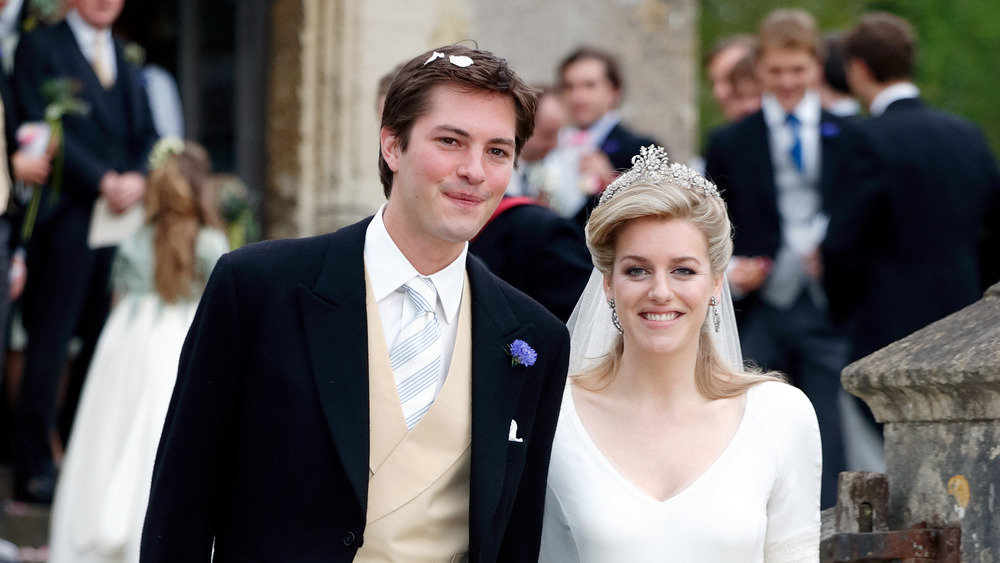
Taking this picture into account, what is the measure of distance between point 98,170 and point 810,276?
3.50 m

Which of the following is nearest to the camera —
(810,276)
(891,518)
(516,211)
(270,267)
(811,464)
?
(270,267)

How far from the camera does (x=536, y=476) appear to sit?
3.53 m

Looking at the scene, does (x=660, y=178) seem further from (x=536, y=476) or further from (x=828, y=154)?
(x=828, y=154)

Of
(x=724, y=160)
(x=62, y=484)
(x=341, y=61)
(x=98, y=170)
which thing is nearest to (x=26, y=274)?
(x=98, y=170)

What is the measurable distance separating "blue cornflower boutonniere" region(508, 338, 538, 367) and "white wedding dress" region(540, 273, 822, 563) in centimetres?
53

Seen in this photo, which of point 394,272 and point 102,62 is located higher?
point 102,62

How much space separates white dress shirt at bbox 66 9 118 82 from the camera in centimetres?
716

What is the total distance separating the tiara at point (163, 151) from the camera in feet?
23.4

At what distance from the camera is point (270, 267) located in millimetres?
3215

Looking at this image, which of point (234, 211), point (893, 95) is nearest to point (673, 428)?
point (893, 95)

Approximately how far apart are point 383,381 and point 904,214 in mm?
4025

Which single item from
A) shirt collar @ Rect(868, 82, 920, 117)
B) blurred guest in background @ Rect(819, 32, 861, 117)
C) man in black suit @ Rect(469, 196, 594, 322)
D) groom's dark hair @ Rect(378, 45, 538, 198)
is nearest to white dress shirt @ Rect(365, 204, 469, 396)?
groom's dark hair @ Rect(378, 45, 538, 198)

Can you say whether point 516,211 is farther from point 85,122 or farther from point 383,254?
point 85,122

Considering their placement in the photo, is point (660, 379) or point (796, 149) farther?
point (796, 149)
